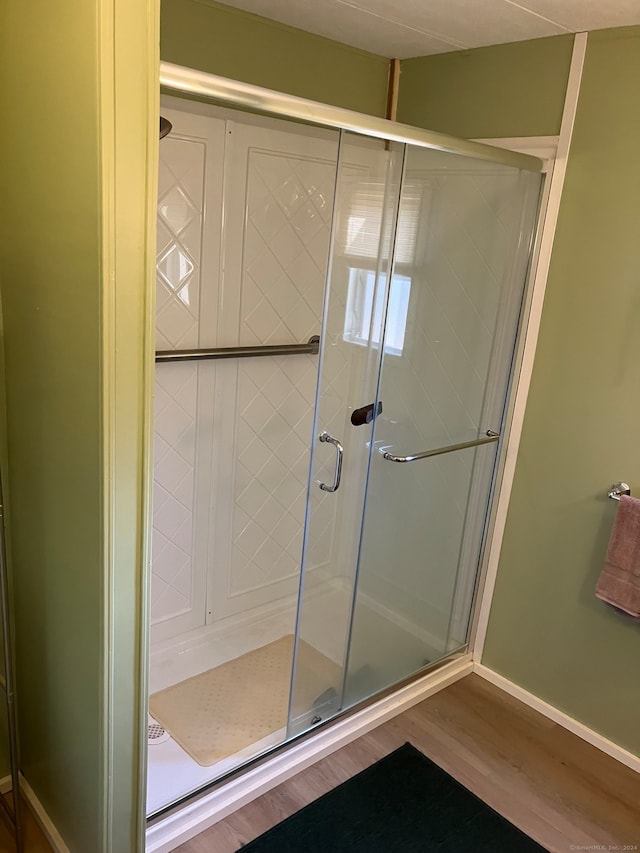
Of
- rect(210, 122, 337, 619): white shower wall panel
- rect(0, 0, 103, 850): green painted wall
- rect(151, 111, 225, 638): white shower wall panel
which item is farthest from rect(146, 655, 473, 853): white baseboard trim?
rect(151, 111, 225, 638): white shower wall panel

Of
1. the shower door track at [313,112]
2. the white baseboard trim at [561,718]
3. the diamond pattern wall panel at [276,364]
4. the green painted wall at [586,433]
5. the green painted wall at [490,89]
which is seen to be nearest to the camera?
the shower door track at [313,112]

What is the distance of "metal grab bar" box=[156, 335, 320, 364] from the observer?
7.13ft

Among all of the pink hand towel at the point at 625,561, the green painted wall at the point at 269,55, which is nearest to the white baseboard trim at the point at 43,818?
the pink hand towel at the point at 625,561

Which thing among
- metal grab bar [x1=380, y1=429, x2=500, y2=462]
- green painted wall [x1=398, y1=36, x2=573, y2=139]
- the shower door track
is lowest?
metal grab bar [x1=380, y1=429, x2=500, y2=462]

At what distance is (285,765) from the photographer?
2021 millimetres

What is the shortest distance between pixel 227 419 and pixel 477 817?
149 centimetres

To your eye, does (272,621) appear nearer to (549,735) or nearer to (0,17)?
(549,735)

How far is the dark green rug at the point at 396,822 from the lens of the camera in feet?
6.03

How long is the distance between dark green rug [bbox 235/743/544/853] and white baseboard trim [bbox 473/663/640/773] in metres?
0.50

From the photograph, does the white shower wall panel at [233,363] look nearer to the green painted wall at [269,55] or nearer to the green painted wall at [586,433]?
the green painted wall at [269,55]

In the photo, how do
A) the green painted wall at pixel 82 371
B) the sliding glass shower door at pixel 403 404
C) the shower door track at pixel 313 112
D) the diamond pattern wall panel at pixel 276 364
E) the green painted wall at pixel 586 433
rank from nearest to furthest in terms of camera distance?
the green painted wall at pixel 82 371 < the shower door track at pixel 313 112 < the sliding glass shower door at pixel 403 404 < the green painted wall at pixel 586 433 < the diamond pattern wall panel at pixel 276 364

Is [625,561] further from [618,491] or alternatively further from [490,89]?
[490,89]

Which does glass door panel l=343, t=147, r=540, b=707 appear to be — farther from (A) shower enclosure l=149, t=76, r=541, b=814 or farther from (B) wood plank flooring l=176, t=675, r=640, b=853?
(B) wood plank flooring l=176, t=675, r=640, b=853

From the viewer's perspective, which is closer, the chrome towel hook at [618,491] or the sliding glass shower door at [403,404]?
the sliding glass shower door at [403,404]
